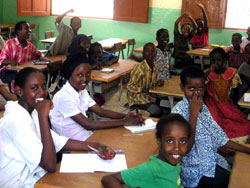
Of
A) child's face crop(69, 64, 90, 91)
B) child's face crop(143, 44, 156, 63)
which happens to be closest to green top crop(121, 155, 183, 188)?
child's face crop(69, 64, 90, 91)

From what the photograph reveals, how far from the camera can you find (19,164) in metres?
1.73

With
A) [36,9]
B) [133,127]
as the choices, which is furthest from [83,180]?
[36,9]

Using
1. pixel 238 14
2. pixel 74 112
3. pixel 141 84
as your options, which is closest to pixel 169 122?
pixel 74 112

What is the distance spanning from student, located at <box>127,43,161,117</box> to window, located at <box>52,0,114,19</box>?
17.7 ft

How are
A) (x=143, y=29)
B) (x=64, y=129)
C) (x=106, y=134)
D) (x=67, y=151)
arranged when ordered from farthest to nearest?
(x=143, y=29) < (x=64, y=129) < (x=106, y=134) < (x=67, y=151)

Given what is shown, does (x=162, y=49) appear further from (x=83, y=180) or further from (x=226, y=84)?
(x=83, y=180)

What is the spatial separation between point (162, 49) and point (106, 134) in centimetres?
279

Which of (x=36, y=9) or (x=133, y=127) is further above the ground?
(x=36, y=9)

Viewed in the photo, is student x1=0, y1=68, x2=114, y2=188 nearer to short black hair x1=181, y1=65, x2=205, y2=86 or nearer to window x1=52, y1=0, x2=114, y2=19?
short black hair x1=181, y1=65, x2=205, y2=86

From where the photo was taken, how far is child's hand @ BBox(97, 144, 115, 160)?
1.81 metres

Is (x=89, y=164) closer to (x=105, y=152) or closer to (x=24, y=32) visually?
(x=105, y=152)

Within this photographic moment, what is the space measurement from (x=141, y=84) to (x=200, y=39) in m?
4.10

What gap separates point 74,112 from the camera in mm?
2361

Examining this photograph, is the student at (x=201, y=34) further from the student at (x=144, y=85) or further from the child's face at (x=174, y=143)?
the child's face at (x=174, y=143)
